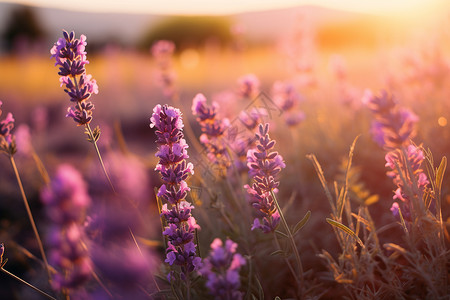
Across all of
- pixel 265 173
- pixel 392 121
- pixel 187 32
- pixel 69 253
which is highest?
pixel 187 32

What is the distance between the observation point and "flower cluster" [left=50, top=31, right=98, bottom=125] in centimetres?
160

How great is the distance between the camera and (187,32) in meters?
36.6

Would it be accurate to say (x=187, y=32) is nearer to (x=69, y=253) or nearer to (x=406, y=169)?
(x=406, y=169)

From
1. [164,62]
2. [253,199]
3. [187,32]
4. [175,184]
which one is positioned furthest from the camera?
[187,32]

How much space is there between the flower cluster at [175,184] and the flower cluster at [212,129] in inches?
19.8

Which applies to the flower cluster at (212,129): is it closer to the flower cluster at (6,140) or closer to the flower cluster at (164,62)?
the flower cluster at (6,140)

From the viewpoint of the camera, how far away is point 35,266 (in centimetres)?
337

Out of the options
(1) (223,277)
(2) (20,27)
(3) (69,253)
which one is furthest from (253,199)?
(2) (20,27)

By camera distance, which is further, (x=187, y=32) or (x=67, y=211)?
(x=187, y=32)

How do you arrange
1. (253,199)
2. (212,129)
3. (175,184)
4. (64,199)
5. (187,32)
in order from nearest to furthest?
(64,199)
(175,184)
(253,199)
(212,129)
(187,32)

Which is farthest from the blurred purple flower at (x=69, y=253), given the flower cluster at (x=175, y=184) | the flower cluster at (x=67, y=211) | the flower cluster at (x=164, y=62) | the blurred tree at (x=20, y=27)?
the blurred tree at (x=20, y=27)

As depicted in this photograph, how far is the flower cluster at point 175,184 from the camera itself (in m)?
1.45

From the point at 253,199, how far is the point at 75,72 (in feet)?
2.79

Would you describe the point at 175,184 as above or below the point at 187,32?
below
